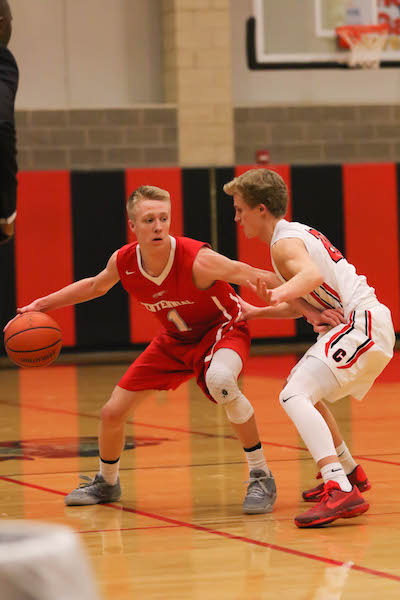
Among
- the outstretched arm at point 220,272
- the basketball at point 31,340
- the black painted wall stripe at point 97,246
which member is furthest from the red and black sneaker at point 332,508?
the black painted wall stripe at point 97,246

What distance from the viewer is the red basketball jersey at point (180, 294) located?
471 centimetres

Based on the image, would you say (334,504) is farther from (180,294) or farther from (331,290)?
(180,294)

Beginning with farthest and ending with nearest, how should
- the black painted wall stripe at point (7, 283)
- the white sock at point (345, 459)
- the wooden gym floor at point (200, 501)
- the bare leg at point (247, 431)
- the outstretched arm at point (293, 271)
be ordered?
the black painted wall stripe at point (7, 283)
the white sock at point (345, 459)
the bare leg at point (247, 431)
the outstretched arm at point (293, 271)
the wooden gym floor at point (200, 501)

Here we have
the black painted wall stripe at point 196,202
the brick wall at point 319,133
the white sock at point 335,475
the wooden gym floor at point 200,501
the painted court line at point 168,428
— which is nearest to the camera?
the wooden gym floor at point 200,501

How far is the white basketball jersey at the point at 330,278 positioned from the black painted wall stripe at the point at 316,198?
7.45 m

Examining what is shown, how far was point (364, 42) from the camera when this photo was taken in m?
12.5

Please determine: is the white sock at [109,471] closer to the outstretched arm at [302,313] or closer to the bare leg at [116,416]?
the bare leg at [116,416]

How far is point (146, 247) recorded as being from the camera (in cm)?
473

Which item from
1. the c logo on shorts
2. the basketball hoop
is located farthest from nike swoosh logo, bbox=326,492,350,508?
the basketball hoop

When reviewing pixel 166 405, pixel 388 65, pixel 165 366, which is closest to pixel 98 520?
pixel 165 366

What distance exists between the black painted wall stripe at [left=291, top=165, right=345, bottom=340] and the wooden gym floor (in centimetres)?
365

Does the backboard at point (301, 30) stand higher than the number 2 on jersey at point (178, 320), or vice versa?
the backboard at point (301, 30)

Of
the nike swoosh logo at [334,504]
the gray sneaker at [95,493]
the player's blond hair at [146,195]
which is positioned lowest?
the gray sneaker at [95,493]

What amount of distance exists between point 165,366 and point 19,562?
3.39 m
